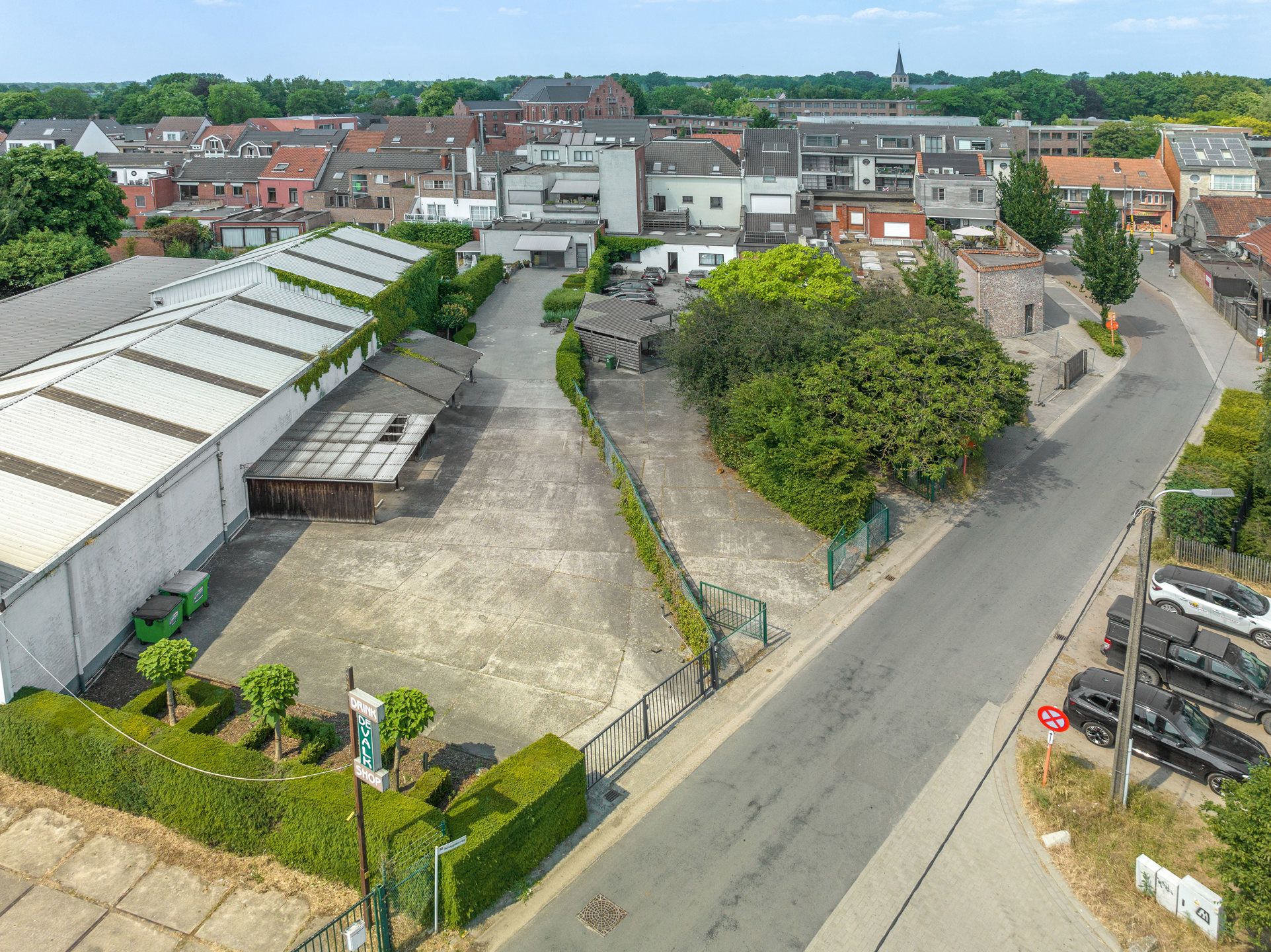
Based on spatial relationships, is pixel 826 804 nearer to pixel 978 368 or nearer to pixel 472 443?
pixel 978 368

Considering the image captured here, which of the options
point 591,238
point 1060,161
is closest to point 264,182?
point 591,238

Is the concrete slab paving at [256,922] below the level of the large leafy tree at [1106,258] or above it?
below

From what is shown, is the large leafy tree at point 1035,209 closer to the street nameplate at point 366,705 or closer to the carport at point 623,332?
the carport at point 623,332

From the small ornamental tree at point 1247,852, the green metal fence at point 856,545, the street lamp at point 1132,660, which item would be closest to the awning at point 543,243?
the green metal fence at point 856,545

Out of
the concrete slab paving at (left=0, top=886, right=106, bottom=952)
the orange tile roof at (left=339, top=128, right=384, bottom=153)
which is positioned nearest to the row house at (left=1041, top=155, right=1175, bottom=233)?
the orange tile roof at (left=339, top=128, right=384, bottom=153)

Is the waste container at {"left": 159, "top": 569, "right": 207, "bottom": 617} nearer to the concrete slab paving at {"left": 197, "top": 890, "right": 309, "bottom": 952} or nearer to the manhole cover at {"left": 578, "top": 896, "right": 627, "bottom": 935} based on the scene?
the concrete slab paving at {"left": 197, "top": 890, "right": 309, "bottom": 952}

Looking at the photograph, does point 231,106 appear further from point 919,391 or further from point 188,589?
point 919,391

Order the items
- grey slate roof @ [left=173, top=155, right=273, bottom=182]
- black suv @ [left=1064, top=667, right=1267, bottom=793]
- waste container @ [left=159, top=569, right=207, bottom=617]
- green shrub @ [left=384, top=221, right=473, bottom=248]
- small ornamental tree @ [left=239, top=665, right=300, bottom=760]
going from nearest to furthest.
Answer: small ornamental tree @ [left=239, top=665, right=300, bottom=760] → black suv @ [left=1064, top=667, right=1267, bottom=793] → waste container @ [left=159, top=569, right=207, bottom=617] → green shrub @ [left=384, top=221, right=473, bottom=248] → grey slate roof @ [left=173, top=155, right=273, bottom=182]
